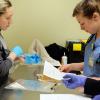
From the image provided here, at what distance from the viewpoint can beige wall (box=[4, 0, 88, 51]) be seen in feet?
10.5

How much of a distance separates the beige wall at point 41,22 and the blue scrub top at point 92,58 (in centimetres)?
166

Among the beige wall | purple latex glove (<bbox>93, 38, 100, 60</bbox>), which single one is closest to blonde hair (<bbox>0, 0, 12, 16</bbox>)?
purple latex glove (<bbox>93, 38, 100, 60</bbox>)

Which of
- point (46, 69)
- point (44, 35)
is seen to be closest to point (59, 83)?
point (46, 69)

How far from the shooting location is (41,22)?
3258 millimetres

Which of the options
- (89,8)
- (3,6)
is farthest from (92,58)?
(3,6)

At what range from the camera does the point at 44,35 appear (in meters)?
3.27

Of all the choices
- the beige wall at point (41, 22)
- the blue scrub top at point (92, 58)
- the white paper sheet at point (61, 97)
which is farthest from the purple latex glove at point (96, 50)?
the beige wall at point (41, 22)

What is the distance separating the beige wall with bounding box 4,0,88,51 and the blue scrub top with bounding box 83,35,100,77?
1.66 meters

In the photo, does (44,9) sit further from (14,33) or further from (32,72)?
(32,72)

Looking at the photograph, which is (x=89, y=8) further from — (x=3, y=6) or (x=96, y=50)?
(x=3, y=6)

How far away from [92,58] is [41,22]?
188 cm

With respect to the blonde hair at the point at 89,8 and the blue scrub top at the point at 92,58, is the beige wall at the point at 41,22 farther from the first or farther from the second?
the blonde hair at the point at 89,8

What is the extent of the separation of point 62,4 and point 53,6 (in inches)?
4.7

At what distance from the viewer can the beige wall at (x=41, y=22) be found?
321cm
